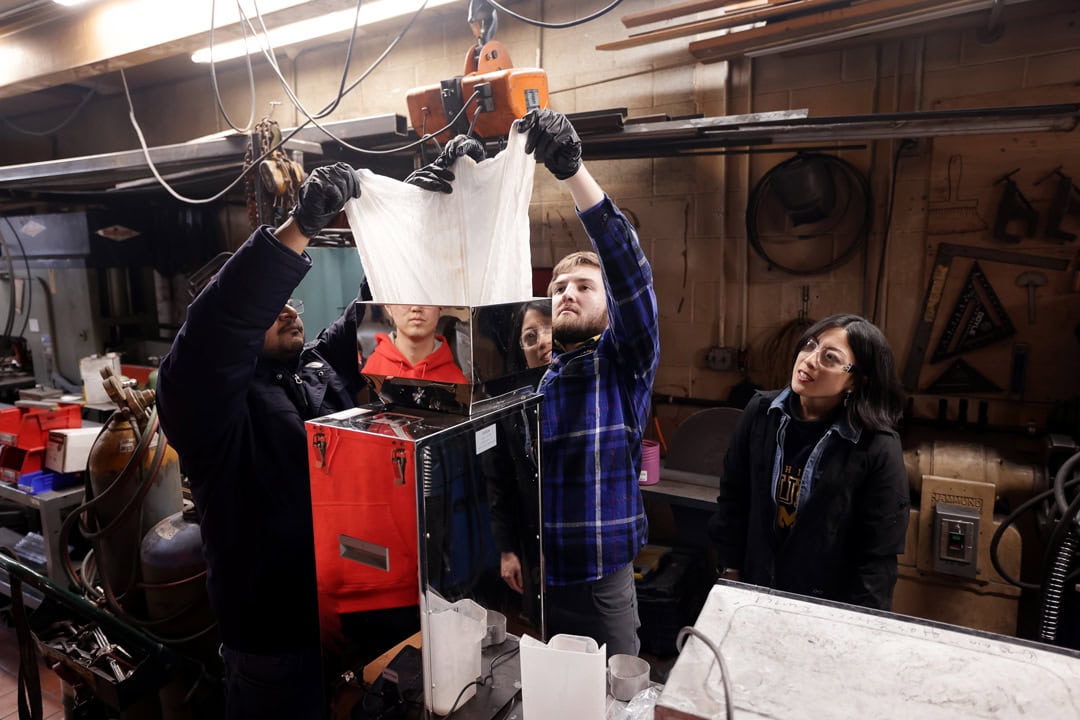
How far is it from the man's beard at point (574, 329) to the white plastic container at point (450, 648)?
2.65ft

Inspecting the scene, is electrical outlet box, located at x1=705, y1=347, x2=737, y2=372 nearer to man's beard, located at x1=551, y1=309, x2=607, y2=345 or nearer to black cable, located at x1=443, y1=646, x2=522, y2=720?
man's beard, located at x1=551, y1=309, x2=607, y2=345

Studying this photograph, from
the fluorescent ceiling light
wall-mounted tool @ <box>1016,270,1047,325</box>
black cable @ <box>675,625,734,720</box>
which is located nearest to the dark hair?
black cable @ <box>675,625,734,720</box>

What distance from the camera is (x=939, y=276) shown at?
8.88 feet

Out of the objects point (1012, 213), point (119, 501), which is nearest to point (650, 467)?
point (1012, 213)

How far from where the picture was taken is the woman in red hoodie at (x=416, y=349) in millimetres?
1014

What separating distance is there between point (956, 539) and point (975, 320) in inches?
38.5

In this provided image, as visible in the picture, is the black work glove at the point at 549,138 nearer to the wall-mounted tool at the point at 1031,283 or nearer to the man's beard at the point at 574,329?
the man's beard at the point at 574,329

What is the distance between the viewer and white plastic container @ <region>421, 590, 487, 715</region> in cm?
98

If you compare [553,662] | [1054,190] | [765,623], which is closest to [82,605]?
[553,662]

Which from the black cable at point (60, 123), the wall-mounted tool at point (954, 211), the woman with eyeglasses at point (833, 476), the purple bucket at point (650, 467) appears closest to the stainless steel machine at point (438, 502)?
the woman with eyeglasses at point (833, 476)

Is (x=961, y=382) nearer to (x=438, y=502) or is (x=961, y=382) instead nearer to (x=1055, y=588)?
(x=1055, y=588)

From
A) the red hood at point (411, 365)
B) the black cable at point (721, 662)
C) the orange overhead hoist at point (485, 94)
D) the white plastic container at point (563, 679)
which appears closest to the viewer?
the black cable at point (721, 662)

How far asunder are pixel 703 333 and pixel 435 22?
2.47m

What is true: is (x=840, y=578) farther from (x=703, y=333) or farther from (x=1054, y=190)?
(x=1054, y=190)
